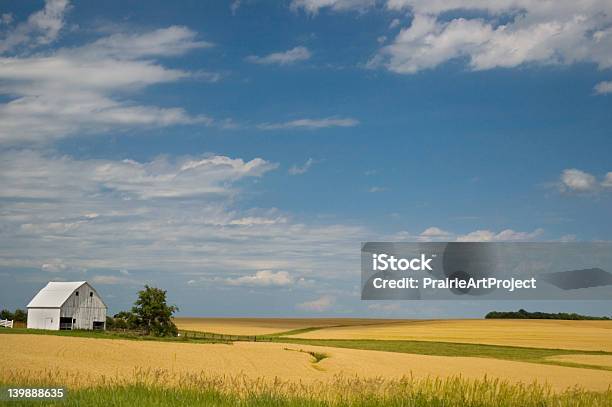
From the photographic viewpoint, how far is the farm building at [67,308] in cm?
7919

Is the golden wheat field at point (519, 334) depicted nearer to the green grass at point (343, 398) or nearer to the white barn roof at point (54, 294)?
the white barn roof at point (54, 294)

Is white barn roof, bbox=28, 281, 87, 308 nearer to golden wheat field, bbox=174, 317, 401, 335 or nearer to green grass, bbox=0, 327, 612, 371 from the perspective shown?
green grass, bbox=0, 327, 612, 371

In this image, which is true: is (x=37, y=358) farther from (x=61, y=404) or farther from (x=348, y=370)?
(x=61, y=404)

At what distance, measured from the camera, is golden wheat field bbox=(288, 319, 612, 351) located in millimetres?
74662

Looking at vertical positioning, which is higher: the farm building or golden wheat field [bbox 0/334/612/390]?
the farm building

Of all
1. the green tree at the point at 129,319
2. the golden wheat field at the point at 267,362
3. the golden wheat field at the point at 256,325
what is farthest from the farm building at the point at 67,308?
the golden wheat field at the point at 267,362

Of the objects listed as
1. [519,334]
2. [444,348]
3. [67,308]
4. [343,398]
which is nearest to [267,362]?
[444,348]

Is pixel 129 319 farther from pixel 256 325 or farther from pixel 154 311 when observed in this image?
pixel 256 325

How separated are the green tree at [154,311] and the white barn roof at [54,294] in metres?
10.4

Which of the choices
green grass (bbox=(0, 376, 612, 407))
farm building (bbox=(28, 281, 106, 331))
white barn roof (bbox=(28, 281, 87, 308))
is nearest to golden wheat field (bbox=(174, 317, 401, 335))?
farm building (bbox=(28, 281, 106, 331))

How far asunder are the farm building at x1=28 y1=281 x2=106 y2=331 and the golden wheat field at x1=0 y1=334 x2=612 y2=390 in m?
24.6

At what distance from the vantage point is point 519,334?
85562 millimetres

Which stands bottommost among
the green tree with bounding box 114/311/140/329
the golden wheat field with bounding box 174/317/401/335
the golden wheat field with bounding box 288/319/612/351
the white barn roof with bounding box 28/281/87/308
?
the golden wheat field with bounding box 174/317/401/335

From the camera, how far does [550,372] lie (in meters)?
45.8
